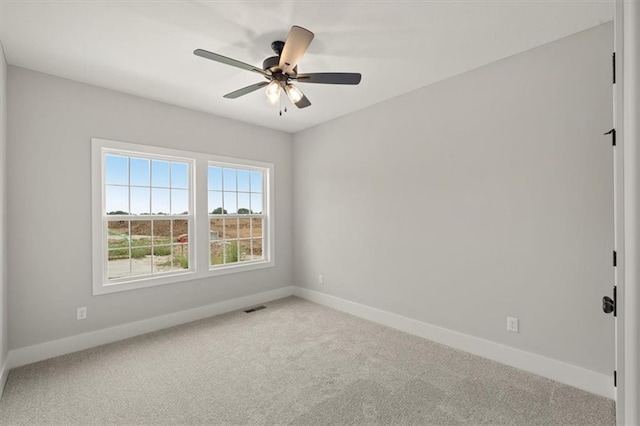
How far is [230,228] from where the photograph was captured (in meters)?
4.46

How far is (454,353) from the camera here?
115 inches

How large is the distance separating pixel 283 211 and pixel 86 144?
8.88ft

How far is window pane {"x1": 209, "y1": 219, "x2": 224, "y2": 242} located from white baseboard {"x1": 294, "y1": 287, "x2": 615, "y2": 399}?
2.05 meters

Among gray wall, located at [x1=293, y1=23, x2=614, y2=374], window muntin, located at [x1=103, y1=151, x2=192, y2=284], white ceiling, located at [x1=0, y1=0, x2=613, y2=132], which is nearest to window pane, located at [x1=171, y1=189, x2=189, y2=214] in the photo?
window muntin, located at [x1=103, y1=151, x2=192, y2=284]

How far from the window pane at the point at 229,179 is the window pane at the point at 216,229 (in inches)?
19.8

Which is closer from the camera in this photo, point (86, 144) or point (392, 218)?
point (86, 144)

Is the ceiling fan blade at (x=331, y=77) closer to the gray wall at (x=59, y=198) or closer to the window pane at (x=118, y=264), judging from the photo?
the gray wall at (x=59, y=198)

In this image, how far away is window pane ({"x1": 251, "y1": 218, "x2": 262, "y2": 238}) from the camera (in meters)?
4.74

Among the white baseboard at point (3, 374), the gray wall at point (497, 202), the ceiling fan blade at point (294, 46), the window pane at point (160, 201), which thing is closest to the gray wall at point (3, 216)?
the white baseboard at point (3, 374)

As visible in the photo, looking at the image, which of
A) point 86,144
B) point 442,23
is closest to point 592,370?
point 442,23

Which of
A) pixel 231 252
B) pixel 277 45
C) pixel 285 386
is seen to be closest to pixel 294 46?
pixel 277 45

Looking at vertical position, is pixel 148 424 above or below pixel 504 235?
below

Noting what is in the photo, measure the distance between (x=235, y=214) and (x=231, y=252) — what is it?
0.57m

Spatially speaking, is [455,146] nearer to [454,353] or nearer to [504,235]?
[504,235]
